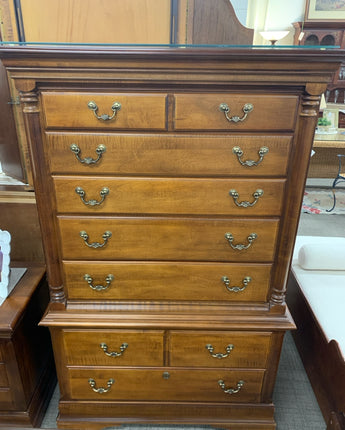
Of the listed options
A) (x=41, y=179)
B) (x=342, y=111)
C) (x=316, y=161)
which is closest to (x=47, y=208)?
(x=41, y=179)

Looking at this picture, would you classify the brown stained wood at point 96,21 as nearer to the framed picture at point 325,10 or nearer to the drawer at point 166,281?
the drawer at point 166,281

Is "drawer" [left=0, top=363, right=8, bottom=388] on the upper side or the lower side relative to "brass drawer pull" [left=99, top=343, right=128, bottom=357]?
lower

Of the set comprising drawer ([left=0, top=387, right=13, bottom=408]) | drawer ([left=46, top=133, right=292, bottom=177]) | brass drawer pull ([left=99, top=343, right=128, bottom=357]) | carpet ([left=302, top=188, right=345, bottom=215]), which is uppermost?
drawer ([left=46, top=133, right=292, bottom=177])

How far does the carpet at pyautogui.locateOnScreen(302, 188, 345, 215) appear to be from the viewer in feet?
12.5

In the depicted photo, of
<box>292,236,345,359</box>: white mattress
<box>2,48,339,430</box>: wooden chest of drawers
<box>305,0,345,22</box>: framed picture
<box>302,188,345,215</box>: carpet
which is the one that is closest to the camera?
<box>2,48,339,430</box>: wooden chest of drawers

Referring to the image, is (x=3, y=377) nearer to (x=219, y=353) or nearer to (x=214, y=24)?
(x=219, y=353)

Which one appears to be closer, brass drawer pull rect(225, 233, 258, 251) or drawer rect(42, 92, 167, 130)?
drawer rect(42, 92, 167, 130)

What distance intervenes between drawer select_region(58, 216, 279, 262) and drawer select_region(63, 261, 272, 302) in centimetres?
3

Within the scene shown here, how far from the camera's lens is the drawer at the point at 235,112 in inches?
41.4

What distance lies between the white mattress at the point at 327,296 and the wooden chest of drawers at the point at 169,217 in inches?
12.3

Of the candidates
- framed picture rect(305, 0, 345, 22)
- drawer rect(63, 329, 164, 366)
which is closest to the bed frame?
drawer rect(63, 329, 164, 366)

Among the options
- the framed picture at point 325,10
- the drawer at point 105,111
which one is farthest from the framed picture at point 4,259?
the framed picture at point 325,10

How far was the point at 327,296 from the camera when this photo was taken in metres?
1.69

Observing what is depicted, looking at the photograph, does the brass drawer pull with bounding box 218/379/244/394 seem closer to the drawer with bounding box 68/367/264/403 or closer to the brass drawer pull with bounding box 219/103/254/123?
the drawer with bounding box 68/367/264/403
